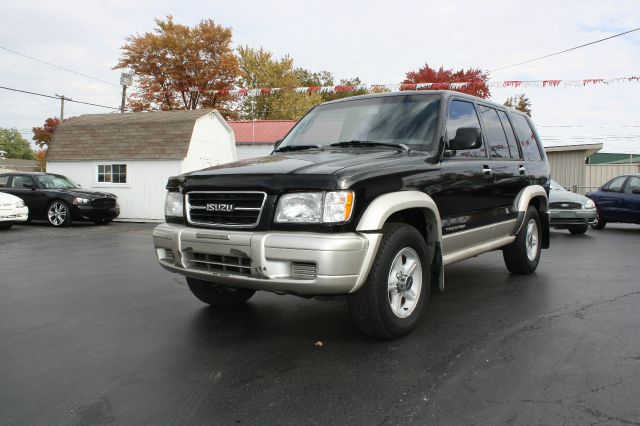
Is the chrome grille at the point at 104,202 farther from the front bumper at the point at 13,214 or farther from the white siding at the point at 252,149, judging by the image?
the white siding at the point at 252,149

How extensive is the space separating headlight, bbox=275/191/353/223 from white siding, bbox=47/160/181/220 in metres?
15.4

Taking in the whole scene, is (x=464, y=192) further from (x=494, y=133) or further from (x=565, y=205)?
(x=565, y=205)

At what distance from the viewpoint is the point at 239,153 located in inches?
1045

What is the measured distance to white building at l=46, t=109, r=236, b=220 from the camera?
18500 millimetres

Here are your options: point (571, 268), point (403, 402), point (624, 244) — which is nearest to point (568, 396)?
point (403, 402)

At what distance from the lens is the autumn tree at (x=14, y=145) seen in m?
97.9

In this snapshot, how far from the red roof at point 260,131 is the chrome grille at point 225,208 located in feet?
72.3

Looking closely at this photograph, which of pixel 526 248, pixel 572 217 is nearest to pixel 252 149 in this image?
pixel 572 217

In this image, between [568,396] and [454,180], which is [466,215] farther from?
[568,396]

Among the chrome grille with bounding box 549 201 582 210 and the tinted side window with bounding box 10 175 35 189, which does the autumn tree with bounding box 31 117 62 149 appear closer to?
the tinted side window with bounding box 10 175 35 189

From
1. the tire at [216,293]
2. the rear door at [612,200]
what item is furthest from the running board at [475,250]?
the rear door at [612,200]

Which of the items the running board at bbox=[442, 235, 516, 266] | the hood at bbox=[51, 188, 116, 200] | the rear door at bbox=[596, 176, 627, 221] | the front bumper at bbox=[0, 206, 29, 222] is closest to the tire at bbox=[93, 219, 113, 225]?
the hood at bbox=[51, 188, 116, 200]

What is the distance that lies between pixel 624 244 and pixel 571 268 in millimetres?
4107

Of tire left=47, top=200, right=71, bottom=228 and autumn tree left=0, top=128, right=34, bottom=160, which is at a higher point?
autumn tree left=0, top=128, right=34, bottom=160
